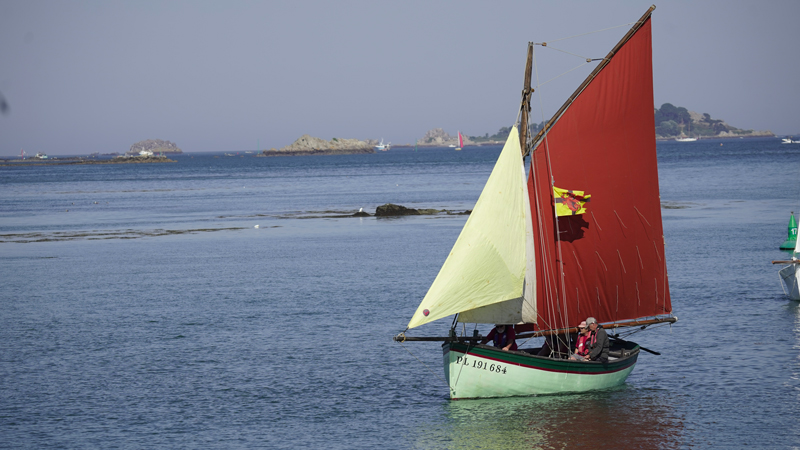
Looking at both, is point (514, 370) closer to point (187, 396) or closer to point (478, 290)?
point (478, 290)

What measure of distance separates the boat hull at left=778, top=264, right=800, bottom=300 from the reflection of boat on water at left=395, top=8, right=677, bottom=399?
581 inches

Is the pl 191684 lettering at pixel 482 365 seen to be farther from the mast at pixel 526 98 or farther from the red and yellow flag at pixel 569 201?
the mast at pixel 526 98

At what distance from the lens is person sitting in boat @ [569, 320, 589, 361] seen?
25875mm

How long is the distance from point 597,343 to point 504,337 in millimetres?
3096

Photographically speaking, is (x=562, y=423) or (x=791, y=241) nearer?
(x=562, y=423)

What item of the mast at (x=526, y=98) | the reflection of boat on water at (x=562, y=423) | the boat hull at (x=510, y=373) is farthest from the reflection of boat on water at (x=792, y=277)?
the mast at (x=526, y=98)

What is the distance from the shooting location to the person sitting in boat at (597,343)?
25.6 metres

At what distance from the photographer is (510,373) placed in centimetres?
2492

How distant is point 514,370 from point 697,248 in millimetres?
36825

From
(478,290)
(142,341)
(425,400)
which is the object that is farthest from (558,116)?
(142,341)

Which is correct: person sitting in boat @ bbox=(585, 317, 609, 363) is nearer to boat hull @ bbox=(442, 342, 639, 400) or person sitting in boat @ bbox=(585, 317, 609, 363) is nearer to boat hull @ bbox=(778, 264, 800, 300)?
boat hull @ bbox=(442, 342, 639, 400)

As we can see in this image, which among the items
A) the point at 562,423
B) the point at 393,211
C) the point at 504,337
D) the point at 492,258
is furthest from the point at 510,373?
the point at 393,211

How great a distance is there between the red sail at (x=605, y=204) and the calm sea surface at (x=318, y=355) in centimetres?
304

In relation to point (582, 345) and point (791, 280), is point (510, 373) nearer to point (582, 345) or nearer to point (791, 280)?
point (582, 345)
